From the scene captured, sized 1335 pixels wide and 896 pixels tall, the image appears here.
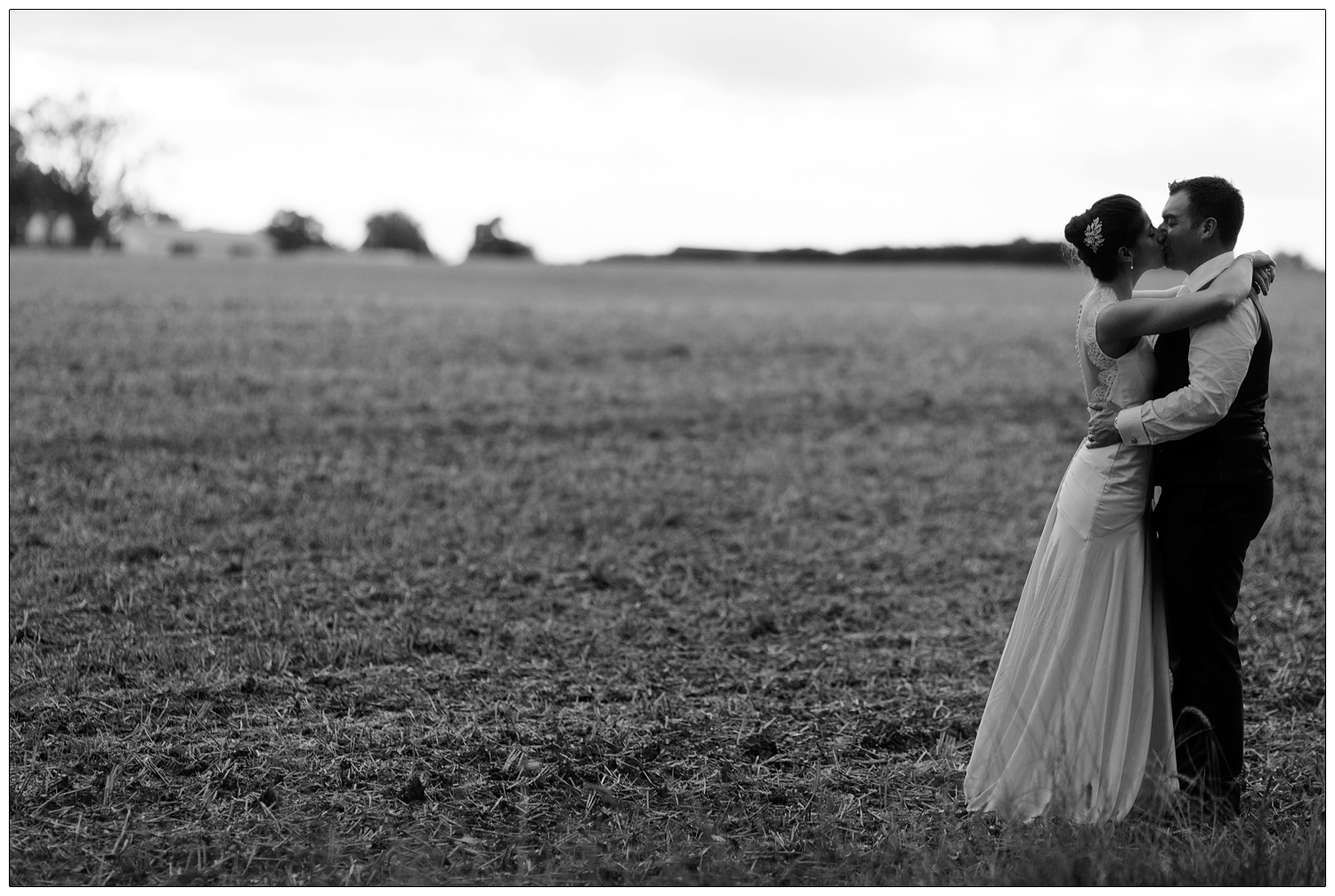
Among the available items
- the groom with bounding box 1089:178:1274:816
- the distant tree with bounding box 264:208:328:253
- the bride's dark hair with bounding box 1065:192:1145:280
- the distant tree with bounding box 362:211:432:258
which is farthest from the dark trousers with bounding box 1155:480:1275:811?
the distant tree with bounding box 362:211:432:258

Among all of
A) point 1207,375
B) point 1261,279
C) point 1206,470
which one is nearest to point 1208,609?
point 1206,470

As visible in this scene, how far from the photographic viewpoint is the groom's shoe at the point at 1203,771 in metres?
4.66

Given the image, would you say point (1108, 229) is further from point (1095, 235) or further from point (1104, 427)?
point (1104, 427)

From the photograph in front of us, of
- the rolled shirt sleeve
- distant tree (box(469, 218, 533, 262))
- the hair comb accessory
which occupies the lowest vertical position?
the rolled shirt sleeve

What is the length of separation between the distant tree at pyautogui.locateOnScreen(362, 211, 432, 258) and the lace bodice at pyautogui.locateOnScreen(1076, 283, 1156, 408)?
137m

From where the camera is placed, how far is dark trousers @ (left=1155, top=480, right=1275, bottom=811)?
180 inches

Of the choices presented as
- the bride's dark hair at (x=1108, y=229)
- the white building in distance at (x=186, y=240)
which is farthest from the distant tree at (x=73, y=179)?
the bride's dark hair at (x=1108, y=229)

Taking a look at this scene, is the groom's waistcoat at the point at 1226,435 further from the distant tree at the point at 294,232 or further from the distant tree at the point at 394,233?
the distant tree at the point at 394,233

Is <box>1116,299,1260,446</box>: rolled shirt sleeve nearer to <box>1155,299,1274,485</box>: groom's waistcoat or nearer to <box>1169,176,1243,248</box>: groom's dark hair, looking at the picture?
<box>1155,299,1274,485</box>: groom's waistcoat

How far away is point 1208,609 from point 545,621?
14.1ft

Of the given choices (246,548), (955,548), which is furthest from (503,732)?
(955,548)

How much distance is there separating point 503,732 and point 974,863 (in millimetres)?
2396

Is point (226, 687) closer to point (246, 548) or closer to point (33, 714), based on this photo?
point (33, 714)

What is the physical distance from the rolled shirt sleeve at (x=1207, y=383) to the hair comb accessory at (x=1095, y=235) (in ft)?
1.59
